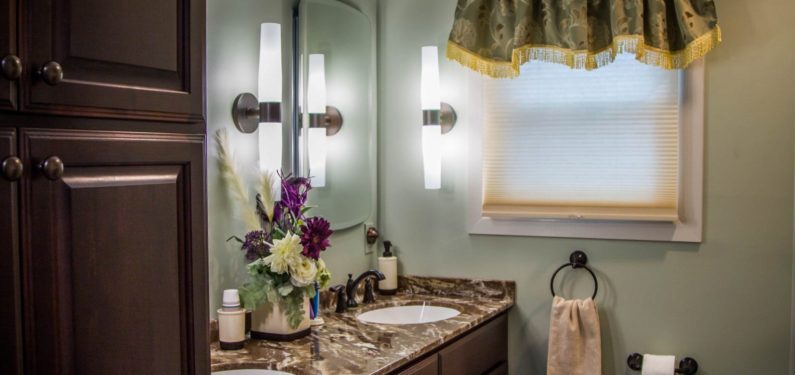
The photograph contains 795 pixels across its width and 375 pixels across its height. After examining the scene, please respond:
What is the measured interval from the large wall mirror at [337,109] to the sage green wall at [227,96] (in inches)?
9.3

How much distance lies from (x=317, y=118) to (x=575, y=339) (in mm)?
1179

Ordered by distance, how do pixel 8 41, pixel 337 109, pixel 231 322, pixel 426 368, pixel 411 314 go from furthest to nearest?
pixel 411 314
pixel 337 109
pixel 426 368
pixel 231 322
pixel 8 41

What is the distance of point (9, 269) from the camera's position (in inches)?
41.3

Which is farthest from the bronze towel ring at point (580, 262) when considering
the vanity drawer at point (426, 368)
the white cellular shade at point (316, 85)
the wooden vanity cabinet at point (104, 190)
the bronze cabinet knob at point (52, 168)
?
the bronze cabinet knob at point (52, 168)

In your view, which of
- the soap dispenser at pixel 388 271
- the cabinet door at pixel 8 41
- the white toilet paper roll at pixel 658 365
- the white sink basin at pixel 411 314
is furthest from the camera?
the soap dispenser at pixel 388 271

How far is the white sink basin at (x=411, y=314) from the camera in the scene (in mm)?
2885

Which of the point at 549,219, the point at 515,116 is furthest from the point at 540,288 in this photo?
the point at 515,116

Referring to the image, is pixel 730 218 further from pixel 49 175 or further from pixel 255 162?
pixel 49 175

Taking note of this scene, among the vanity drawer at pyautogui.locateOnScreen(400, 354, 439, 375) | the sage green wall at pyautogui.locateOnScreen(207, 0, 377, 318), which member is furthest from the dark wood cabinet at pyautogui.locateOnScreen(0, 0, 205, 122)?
the vanity drawer at pyautogui.locateOnScreen(400, 354, 439, 375)

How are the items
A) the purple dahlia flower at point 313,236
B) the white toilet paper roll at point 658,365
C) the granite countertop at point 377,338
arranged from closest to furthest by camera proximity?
the granite countertop at point 377,338 → the purple dahlia flower at point 313,236 → the white toilet paper roll at point 658,365

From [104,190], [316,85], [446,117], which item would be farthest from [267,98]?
[104,190]

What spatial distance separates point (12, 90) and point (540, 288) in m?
2.26

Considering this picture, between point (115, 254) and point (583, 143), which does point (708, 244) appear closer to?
point (583, 143)

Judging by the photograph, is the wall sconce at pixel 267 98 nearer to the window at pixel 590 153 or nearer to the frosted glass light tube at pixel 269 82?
the frosted glass light tube at pixel 269 82
